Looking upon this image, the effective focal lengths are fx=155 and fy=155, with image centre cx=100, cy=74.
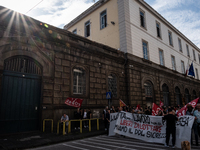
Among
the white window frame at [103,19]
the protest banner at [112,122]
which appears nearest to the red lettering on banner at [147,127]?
the protest banner at [112,122]

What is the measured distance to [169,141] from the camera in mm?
7191

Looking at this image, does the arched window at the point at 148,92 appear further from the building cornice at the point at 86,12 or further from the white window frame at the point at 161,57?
the building cornice at the point at 86,12

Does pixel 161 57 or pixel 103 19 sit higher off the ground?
pixel 103 19

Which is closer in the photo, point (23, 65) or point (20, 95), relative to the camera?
point (20, 95)

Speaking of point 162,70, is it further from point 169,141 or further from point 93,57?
point 169,141

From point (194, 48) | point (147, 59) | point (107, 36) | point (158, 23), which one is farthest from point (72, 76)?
point (194, 48)

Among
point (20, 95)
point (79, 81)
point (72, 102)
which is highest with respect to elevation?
point (79, 81)

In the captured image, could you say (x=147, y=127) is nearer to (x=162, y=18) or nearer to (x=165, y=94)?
(x=165, y=94)

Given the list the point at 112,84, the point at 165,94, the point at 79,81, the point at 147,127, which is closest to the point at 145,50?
the point at 165,94

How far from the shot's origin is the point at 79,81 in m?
12.6

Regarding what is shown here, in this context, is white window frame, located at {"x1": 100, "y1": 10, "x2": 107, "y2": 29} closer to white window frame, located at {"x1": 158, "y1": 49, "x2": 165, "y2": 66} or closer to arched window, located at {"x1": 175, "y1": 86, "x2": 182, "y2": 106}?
white window frame, located at {"x1": 158, "y1": 49, "x2": 165, "y2": 66}

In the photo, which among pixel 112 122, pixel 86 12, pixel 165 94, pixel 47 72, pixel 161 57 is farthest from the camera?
pixel 161 57

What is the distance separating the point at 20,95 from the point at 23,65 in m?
1.83

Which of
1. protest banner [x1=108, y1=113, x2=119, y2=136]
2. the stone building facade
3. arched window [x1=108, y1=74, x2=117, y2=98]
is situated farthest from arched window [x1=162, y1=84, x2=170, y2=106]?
protest banner [x1=108, y1=113, x2=119, y2=136]
